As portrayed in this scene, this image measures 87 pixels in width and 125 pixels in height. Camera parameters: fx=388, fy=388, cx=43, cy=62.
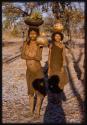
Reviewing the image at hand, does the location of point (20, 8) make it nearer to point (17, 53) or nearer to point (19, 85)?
point (19, 85)

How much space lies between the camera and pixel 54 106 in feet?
21.0

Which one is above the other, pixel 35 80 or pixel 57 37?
pixel 57 37

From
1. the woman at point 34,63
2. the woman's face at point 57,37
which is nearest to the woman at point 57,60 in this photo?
the woman's face at point 57,37

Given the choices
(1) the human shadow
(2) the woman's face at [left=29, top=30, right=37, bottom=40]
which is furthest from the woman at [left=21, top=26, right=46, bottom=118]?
(1) the human shadow

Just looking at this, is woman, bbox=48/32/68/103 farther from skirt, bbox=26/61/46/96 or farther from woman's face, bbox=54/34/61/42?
skirt, bbox=26/61/46/96

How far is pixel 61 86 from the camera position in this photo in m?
6.32

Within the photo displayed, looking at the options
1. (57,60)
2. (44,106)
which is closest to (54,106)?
(44,106)

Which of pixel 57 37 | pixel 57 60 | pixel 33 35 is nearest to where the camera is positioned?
pixel 33 35

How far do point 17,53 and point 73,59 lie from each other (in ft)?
10.2

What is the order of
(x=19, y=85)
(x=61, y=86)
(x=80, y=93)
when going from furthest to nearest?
(x=19, y=85) → (x=80, y=93) → (x=61, y=86)

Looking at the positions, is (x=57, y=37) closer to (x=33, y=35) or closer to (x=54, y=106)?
(x=33, y=35)

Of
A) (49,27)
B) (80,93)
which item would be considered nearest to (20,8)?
(49,27)

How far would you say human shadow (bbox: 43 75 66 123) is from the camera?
5.74 metres

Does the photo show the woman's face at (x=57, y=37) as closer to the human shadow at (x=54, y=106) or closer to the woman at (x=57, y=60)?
the woman at (x=57, y=60)
